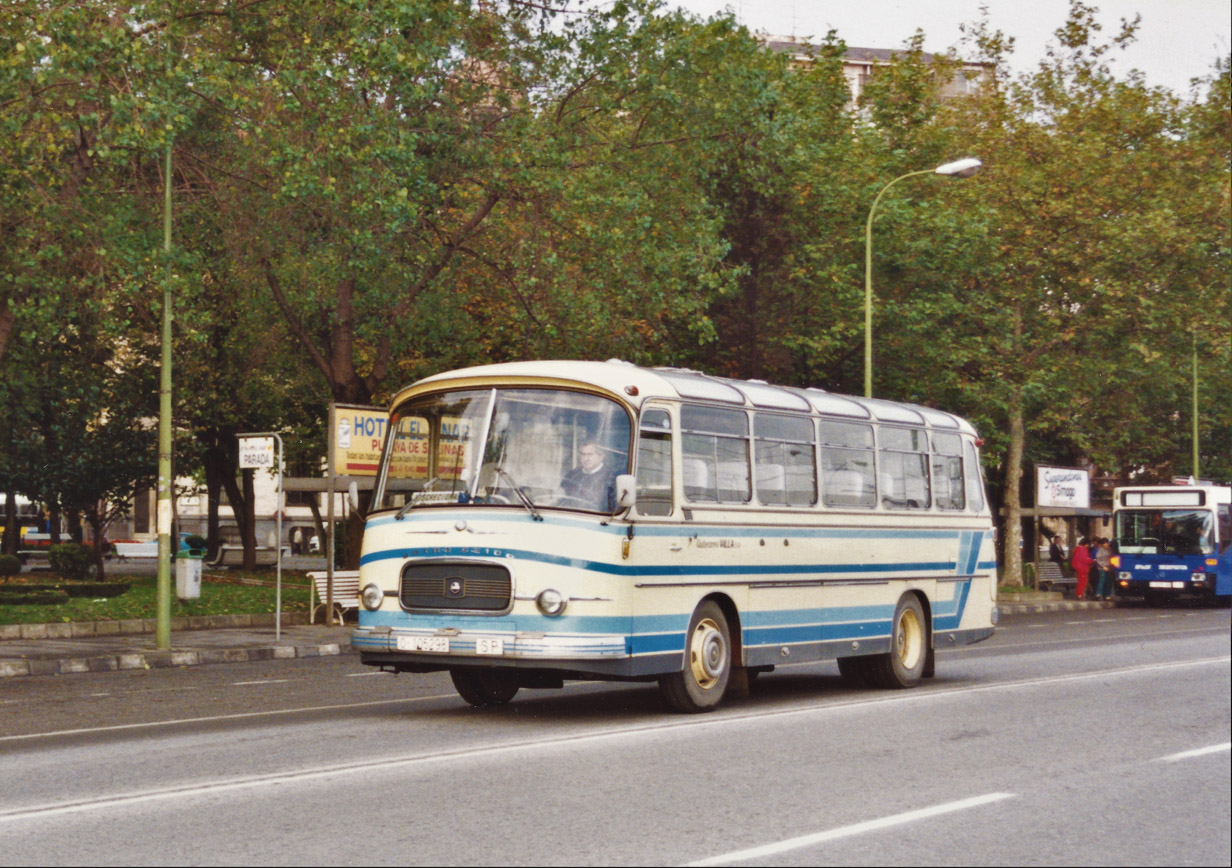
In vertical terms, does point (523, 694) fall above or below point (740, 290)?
below

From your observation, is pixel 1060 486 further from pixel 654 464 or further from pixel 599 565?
pixel 599 565

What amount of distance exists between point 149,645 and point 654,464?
12480 mm

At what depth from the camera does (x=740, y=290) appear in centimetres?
3416

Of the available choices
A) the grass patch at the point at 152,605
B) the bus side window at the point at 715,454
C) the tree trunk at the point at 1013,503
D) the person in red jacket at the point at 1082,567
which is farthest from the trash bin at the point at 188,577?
the person in red jacket at the point at 1082,567

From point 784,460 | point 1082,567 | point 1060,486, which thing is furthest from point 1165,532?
point 784,460

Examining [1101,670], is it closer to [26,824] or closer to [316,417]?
[26,824]

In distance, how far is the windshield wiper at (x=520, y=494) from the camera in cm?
1223

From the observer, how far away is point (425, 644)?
1238 centimetres

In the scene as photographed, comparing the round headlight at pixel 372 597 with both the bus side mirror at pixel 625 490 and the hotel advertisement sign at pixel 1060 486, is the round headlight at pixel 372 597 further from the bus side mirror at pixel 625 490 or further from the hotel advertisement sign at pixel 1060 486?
the hotel advertisement sign at pixel 1060 486

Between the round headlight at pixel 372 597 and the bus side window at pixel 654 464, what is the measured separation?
2.25 m

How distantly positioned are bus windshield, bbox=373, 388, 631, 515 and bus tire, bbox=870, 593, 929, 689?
4899 millimetres

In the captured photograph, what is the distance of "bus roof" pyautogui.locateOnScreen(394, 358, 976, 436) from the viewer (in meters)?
12.8

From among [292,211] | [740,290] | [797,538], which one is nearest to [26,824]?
[797,538]

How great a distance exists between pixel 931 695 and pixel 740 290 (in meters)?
20.2
